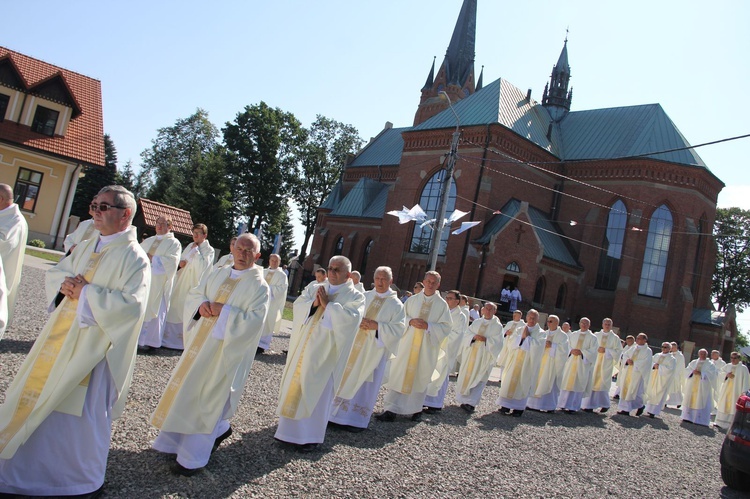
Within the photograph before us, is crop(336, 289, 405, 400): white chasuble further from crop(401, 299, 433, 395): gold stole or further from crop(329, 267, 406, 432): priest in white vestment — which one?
crop(401, 299, 433, 395): gold stole

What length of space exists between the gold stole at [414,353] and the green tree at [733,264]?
1936 inches

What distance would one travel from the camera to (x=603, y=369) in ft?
46.4

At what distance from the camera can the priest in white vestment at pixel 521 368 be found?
11.2 metres

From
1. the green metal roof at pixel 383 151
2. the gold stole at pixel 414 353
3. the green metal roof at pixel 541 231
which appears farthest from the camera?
the green metal roof at pixel 383 151

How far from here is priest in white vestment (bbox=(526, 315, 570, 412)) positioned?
12227mm

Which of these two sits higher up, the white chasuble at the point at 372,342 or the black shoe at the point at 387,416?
the white chasuble at the point at 372,342

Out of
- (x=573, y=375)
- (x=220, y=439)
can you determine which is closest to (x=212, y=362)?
(x=220, y=439)

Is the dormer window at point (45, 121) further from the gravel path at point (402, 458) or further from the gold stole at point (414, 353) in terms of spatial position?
the gold stole at point (414, 353)

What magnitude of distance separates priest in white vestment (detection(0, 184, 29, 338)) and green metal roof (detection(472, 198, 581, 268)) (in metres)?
24.1

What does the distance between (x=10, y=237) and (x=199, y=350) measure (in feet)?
10.1

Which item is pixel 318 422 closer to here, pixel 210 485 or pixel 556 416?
pixel 210 485

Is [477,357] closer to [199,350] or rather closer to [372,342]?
[372,342]

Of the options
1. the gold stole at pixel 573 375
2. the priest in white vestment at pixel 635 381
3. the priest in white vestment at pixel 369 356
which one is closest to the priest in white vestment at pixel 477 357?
the gold stole at pixel 573 375

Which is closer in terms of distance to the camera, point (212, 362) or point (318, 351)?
point (212, 362)
